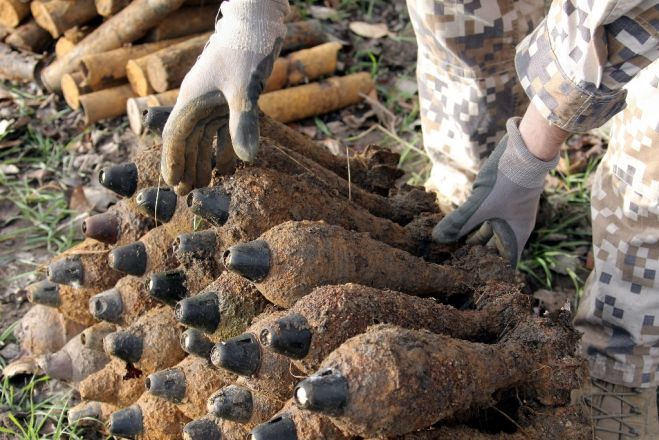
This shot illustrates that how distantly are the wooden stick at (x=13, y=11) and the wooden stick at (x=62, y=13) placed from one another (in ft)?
0.24

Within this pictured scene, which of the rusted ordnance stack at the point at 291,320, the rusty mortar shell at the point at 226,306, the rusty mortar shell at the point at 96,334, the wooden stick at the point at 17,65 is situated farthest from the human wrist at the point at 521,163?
the wooden stick at the point at 17,65

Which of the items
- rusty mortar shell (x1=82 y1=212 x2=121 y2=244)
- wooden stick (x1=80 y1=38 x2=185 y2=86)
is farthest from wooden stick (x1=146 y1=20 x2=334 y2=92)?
rusty mortar shell (x1=82 y1=212 x2=121 y2=244)

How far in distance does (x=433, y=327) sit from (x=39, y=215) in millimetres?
2478

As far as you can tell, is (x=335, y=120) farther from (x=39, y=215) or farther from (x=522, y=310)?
(x=522, y=310)

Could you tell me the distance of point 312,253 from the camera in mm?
2119

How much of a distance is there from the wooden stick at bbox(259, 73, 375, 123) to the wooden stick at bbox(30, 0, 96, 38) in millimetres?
1233

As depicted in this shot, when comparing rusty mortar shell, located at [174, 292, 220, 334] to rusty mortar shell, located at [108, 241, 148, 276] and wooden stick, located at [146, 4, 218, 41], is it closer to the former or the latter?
rusty mortar shell, located at [108, 241, 148, 276]

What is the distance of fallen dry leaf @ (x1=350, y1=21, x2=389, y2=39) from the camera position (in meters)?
5.01

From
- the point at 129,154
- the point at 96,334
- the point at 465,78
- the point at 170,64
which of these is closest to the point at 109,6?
the point at 170,64

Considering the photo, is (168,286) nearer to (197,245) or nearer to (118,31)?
(197,245)

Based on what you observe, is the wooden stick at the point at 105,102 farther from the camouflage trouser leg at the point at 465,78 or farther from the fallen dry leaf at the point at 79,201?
the camouflage trouser leg at the point at 465,78

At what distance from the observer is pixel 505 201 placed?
2732 mm

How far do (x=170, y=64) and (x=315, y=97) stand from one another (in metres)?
0.85

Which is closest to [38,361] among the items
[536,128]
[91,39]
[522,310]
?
[522,310]
